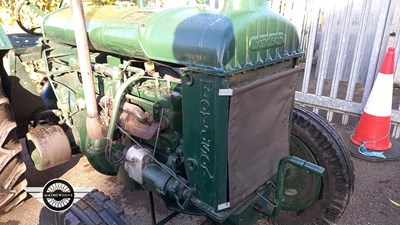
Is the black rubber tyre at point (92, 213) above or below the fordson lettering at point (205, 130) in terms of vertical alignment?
below

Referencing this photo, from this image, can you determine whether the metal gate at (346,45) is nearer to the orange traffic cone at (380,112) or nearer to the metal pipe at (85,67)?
the orange traffic cone at (380,112)

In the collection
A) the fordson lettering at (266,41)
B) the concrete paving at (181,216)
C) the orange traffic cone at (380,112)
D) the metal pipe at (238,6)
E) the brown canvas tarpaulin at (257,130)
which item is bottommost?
the concrete paving at (181,216)

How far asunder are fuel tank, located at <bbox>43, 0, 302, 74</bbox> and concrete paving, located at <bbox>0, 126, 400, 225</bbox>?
137 cm

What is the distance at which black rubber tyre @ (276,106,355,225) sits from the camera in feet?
7.50

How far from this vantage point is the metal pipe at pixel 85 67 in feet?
5.85

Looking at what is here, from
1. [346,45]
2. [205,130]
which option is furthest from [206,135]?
[346,45]

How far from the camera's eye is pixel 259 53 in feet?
5.49

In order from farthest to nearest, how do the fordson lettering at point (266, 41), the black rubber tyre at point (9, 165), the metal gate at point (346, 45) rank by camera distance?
the metal gate at point (346, 45) < the black rubber tyre at point (9, 165) < the fordson lettering at point (266, 41)

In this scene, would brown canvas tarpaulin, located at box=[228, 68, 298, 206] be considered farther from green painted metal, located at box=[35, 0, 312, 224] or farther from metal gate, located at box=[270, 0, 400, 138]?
metal gate, located at box=[270, 0, 400, 138]

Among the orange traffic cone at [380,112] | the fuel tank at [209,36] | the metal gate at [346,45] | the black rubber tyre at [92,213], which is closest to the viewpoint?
the fuel tank at [209,36]

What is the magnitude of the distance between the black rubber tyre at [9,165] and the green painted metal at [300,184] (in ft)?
6.53

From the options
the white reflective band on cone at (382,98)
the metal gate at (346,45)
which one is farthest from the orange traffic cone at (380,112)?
the metal gate at (346,45)

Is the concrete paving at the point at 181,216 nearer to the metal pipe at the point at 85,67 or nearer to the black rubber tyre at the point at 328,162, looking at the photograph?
the black rubber tyre at the point at 328,162

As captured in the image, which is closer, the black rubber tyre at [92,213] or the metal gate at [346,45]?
the black rubber tyre at [92,213]
